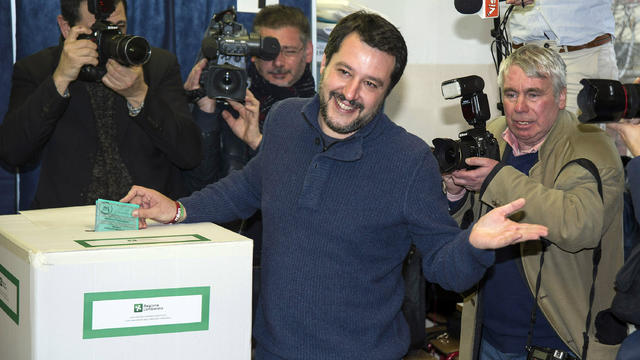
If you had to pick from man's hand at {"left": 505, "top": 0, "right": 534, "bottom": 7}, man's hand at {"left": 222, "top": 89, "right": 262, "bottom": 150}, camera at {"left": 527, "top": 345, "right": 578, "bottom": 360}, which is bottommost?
camera at {"left": 527, "top": 345, "right": 578, "bottom": 360}

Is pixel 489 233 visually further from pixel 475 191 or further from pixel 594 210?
pixel 475 191

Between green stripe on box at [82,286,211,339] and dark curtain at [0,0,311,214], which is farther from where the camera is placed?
dark curtain at [0,0,311,214]

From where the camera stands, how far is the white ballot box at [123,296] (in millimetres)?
1235

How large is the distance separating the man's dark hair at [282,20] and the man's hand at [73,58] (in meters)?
0.79

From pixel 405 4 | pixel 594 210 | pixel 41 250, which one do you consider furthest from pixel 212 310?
pixel 405 4

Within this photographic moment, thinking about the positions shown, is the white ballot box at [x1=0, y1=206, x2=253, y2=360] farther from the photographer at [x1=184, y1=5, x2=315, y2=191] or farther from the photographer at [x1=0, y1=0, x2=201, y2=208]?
the photographer at [x1=184, y1=5, x2=315, y2=191]

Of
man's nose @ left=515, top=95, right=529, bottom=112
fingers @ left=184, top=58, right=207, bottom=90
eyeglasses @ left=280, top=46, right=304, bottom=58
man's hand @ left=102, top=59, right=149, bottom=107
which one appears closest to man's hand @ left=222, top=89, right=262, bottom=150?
fingers @ left=184, top=58, right=207, bottom=90

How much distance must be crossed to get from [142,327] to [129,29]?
226 cm

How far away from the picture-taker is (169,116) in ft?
7.56

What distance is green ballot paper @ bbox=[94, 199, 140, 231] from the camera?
4.97 feet

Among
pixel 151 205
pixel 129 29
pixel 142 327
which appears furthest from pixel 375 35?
pixel 129 29

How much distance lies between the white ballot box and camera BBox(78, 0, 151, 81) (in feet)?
2.71

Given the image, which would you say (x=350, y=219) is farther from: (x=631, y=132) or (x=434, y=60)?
(x=434, y=60)

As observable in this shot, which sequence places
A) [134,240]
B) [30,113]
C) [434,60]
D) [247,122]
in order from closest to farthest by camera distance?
[134,240]
[30,113]
[247,122]
[434,60]
